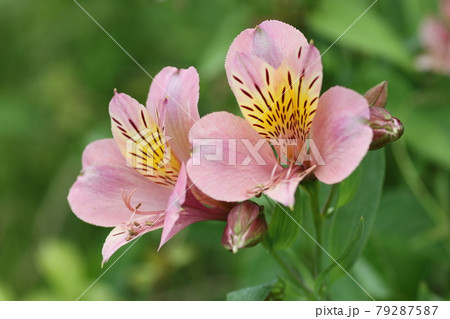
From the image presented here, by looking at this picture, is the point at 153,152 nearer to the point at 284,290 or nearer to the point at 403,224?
the point at 284,290

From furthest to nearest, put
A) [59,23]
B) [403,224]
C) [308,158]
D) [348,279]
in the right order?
1. [59,23]
2. [403,224]
3. [348,279]
4. [308,158]

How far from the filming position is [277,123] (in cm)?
73

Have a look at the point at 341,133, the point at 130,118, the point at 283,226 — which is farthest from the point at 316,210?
the point at 130,118

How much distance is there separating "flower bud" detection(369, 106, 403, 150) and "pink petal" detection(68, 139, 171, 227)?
0.29 m

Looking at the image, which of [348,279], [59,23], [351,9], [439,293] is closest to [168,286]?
[348,279]

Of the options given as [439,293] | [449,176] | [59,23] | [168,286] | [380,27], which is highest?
[59,23]

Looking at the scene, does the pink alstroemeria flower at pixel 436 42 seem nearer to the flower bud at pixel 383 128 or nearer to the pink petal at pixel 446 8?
the pink petal at pixel 446 8

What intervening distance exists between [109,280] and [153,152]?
829mm

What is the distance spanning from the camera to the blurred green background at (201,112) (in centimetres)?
132

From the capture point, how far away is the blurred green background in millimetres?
1318

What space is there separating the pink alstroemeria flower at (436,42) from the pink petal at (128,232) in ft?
2.93

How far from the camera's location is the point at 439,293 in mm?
1346

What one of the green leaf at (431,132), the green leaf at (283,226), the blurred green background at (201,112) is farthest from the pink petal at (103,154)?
the green leaf at (431,132)
